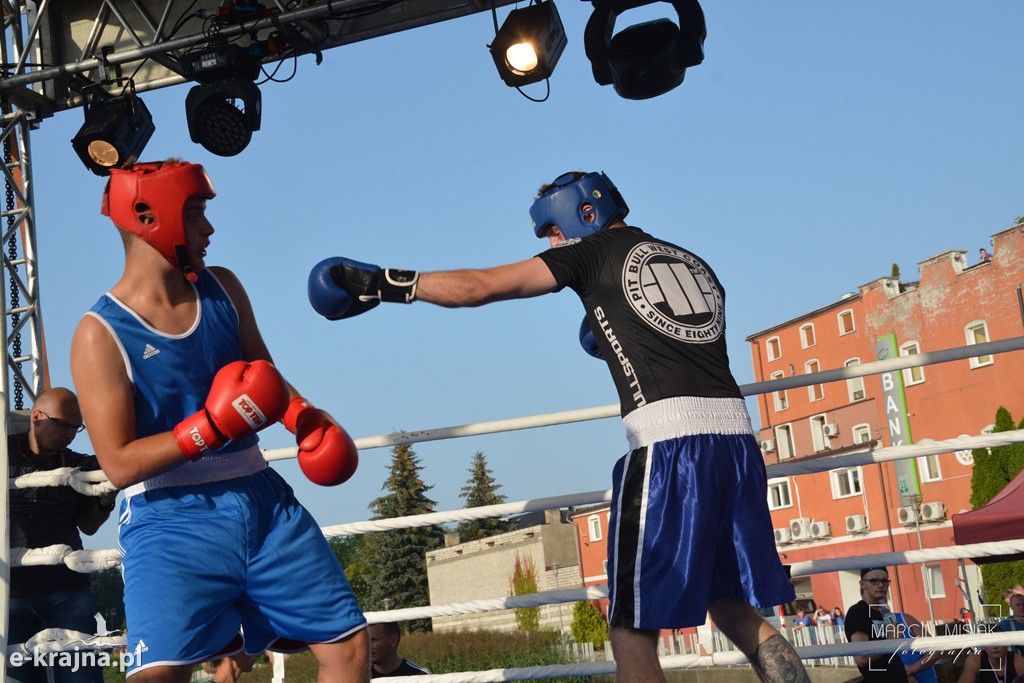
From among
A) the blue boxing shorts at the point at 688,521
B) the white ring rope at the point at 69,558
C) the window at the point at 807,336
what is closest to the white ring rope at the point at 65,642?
the white ring rope at the point at 69,558

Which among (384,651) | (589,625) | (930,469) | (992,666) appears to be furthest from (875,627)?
(589,625)

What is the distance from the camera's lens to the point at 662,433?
2.48m

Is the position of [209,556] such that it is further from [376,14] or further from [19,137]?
[19,137]

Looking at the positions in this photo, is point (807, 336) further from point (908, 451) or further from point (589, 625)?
point (908, 451)

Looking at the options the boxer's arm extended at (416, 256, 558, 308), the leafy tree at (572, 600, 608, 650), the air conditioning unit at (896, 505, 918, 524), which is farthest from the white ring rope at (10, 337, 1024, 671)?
the air conditioning unit at (896, 505, 918, 524)

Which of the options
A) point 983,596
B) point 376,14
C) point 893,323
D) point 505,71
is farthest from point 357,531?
point 893,323

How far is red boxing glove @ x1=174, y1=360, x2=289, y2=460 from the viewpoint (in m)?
2.15

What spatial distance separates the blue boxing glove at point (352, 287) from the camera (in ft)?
7.96

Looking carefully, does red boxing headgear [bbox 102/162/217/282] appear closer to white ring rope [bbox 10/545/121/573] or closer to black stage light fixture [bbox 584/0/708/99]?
white ring rope [bbox 10/545/121/573]

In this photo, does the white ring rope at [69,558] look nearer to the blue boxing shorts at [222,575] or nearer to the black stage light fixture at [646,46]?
the blue boxing shorts at [222,575]

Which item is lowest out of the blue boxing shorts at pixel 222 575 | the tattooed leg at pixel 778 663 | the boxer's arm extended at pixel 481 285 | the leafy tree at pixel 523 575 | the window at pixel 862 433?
the leafy tree at pixel 523 575

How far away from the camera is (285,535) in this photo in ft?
7.58

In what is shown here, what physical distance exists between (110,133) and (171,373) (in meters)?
3.96

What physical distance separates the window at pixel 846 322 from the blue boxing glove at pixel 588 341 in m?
34.9
